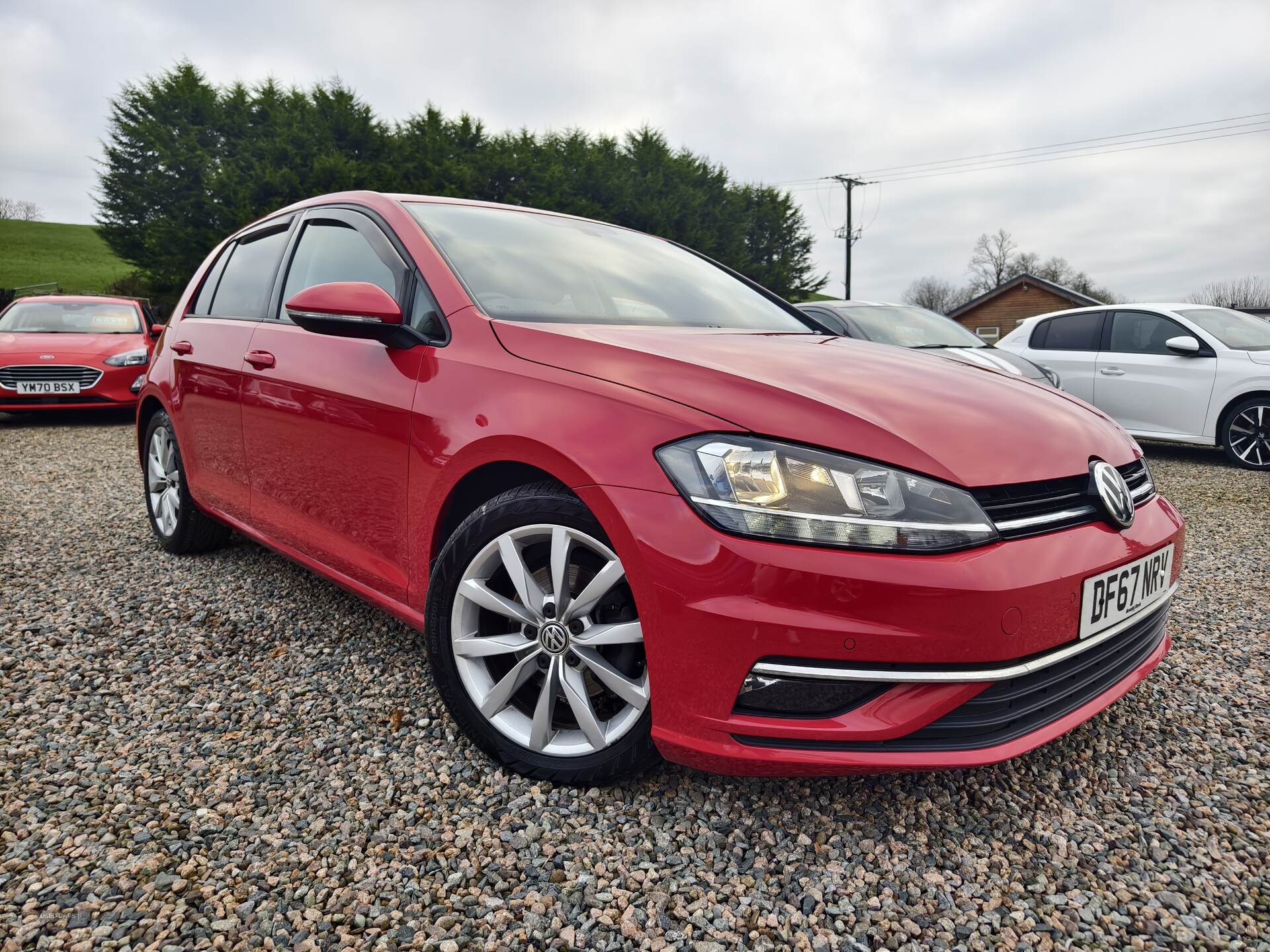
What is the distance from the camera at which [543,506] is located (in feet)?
5.95

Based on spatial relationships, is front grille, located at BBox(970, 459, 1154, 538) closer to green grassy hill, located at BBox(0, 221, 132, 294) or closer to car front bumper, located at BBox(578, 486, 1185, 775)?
car front bumper, located at BBox(578, 486, 1185, 775)

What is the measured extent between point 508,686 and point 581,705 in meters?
0.22

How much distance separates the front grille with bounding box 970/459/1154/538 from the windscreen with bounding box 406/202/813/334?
1.10 metres

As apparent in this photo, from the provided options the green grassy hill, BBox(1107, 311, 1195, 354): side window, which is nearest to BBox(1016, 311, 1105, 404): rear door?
BBox(1107, 311, 1195, 354): side window

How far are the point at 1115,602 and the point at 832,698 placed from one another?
2.41ft

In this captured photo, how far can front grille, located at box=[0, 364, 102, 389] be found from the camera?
28.6 feet

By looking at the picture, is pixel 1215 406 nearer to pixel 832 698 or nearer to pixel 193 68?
pixel 832 698

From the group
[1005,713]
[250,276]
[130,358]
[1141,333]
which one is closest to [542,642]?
[1005,713]

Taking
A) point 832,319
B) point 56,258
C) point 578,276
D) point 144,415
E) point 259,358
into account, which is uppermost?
point 56,258

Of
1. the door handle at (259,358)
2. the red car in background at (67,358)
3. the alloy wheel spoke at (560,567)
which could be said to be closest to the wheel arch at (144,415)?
the door handle at (259,358)

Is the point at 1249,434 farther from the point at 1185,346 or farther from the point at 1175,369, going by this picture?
the point at 1185,346

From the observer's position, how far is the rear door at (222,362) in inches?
122

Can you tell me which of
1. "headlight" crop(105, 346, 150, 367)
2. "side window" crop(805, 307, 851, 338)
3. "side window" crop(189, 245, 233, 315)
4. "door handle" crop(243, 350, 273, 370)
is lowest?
"headlight" crop(105, 346, 150, 367)

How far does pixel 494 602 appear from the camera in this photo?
6.38 ft
